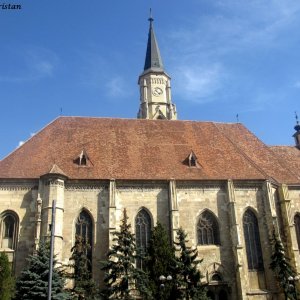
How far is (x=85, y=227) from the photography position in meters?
23.3

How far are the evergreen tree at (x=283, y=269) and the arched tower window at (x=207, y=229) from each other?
12.0ft

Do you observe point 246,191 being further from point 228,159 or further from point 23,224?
point 23,224

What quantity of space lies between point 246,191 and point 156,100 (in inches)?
843

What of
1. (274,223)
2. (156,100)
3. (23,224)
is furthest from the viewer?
(156,100)

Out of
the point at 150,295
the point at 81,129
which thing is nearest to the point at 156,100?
the point at 81,129

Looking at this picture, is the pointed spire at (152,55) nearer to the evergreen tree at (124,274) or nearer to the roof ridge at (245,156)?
the roof ridge at (245,156)

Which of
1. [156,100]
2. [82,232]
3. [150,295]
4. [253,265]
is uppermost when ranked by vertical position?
[156,100]

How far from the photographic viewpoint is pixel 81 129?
27984 millimetres

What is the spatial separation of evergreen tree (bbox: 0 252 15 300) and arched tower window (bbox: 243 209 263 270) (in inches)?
540

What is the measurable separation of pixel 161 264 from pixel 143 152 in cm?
831

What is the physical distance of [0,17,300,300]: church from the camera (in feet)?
74.7

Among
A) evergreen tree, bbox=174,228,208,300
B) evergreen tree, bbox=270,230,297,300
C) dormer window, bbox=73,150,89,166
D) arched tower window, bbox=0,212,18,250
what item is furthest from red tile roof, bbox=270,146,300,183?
arched tower window, bbox=0,212,18,250

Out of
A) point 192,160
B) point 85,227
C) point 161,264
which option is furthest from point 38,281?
point 192,160

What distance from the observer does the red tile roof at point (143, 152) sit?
24.6 m
